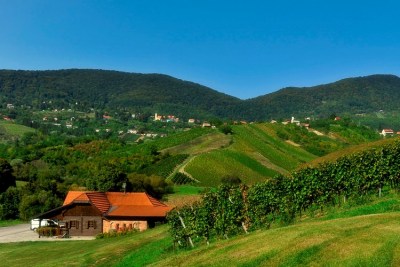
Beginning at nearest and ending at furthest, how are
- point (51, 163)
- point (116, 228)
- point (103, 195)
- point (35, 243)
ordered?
point (35, 243)
point (116, 228)
point (103, 195)
point (51, 163)

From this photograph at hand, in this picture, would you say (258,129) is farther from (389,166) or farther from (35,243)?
(389,166)

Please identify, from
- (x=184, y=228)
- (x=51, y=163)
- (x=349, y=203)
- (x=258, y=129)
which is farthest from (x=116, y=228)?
(x=258, y=129)

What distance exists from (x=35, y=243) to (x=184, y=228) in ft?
77.6

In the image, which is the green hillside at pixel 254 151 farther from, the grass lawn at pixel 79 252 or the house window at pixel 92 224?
the grass lawn at pixel 79 252

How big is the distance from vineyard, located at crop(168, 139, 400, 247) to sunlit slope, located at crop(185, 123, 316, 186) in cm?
5507

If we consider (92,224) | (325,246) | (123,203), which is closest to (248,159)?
(123,203)

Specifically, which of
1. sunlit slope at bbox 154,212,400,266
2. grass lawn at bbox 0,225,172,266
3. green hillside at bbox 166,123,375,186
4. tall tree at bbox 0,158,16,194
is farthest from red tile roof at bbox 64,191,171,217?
sunlit slope at bbox 154,212,400,266

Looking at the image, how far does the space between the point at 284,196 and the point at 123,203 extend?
36092 mm

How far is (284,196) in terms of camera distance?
28672 mm

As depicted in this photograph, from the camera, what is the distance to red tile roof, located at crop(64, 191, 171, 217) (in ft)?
183

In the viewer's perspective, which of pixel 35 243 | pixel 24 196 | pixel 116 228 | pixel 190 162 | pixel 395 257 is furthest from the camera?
pixel 190 162

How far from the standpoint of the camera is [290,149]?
406 feet

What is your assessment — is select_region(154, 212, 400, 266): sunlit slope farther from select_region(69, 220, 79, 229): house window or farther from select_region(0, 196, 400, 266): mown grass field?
select_region(69, 220, 79, 229): house window

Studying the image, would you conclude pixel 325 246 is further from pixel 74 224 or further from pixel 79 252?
pixel 74 224
